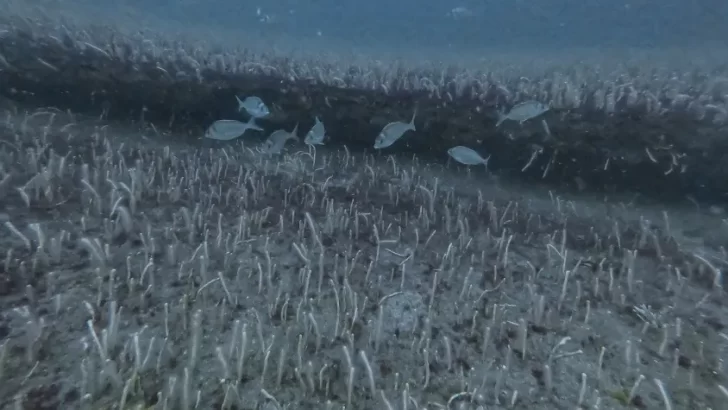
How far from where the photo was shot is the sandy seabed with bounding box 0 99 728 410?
3225 mm

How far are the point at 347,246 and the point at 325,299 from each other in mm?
1019

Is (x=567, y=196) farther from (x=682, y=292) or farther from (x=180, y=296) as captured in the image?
(x=180, y=296)

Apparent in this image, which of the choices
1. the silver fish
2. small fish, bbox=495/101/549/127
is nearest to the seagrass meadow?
the silver fish

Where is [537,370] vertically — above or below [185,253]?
below

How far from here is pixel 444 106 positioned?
8.41 metres

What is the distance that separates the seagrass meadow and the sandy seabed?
1.0 inches

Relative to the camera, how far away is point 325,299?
4.30 m

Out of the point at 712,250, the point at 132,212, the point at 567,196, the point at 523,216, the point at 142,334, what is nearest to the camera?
the point at 142,334

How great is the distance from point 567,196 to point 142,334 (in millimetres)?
7303

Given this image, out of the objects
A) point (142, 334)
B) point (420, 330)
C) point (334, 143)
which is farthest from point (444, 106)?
point (142, 334)

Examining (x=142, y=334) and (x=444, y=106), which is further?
Answer: (x=444, y=106)

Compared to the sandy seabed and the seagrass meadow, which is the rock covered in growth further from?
the sandy seabed

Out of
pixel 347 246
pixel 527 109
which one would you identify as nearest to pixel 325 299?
pixel 347 246

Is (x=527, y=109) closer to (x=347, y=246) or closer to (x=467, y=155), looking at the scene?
(x=467, y=155)
